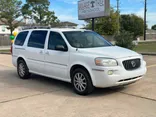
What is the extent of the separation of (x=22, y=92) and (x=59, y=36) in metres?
1.94

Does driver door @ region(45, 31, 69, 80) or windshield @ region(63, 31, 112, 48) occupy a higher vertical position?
windshield @ region(63, 31, 112, 48)

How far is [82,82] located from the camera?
6152mm

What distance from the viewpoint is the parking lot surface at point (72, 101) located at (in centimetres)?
484

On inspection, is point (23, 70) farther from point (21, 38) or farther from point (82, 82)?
point (82, 82)

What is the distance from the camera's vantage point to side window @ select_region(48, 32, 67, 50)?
6893 millimetres

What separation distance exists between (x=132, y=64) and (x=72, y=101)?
5.97 feet

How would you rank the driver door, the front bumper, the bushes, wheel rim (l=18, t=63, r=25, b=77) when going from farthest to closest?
the bushes, wheel rim (l=18, t=63, r=25, b=77), the driver door, the front bumper

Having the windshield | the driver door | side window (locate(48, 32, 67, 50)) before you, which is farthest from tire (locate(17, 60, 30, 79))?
the windshield

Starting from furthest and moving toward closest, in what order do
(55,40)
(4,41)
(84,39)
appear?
(4,41) → (55,40) → (84,39)

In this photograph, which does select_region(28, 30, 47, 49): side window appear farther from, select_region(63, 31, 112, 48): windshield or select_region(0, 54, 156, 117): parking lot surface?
select_region(0, 54, 156, 117): parking lot surface

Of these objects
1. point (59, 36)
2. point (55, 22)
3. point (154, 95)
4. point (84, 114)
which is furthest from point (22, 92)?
point (55, 22)

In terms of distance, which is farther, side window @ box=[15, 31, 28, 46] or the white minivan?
side window @ box=[15, 31, 28, 46]

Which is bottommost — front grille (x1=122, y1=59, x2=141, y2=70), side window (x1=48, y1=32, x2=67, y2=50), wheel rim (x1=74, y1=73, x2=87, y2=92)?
wheel rim (x1=74, y1=73, x2=87, y2=92)

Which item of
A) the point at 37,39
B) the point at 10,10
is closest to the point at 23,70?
the point at 37,39
